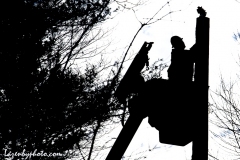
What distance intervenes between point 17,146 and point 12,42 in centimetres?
220

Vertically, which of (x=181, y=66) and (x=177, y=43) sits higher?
(x=177, y=43)

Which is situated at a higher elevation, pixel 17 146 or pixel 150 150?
pixel 150 150

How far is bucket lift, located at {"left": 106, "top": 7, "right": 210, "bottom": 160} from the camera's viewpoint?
1287 mm

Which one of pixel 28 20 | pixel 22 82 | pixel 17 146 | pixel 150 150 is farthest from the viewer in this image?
→ pixel 150 150

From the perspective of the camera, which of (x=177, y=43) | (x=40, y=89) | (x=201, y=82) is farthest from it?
(x=40, y=89)

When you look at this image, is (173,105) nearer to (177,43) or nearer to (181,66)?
(181,66)

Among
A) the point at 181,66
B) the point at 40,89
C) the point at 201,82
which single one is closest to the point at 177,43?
the point at 181,66

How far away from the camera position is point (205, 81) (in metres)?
1.29

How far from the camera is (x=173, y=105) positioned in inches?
56.2

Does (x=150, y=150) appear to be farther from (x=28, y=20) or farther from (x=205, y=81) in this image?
(x=205, y=81)

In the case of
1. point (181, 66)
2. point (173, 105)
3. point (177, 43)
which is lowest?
point (173, 105)

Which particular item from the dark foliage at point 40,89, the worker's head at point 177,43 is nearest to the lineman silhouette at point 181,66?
the worker's head at point 177,43

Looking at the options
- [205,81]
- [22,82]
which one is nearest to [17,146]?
[22,82]

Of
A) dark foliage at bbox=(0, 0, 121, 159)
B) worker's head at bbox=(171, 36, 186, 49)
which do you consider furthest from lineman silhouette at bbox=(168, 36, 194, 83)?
dark foliage at bbox=(0, 0, 121, 159)
